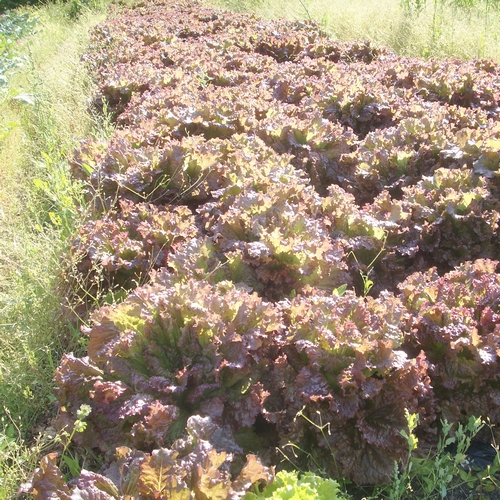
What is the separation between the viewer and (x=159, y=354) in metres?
2.63

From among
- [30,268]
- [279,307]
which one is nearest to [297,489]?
[279,307]

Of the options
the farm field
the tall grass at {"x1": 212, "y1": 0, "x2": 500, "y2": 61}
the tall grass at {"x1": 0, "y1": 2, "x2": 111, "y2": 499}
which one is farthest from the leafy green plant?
the tall grass at {"x1": 212, "y1": 0, "x2": 500, "y2": 61}

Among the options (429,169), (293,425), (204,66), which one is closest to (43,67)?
(204,66)

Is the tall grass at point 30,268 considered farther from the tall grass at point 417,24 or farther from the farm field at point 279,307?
the tall grass at point 417,24

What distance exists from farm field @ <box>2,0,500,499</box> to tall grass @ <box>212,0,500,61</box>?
4548 millimetres

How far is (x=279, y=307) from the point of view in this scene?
2871mm

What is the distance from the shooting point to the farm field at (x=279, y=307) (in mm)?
2449

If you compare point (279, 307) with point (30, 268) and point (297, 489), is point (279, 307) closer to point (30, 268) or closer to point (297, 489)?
point (297, 489)

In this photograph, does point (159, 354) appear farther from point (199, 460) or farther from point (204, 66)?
point (204, 66)

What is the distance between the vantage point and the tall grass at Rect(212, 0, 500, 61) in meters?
9.45

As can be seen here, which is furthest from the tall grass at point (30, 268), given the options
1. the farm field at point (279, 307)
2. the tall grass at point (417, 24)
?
the tall grass at point (417, 24)

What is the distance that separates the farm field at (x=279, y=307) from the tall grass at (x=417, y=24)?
4548 millimetres

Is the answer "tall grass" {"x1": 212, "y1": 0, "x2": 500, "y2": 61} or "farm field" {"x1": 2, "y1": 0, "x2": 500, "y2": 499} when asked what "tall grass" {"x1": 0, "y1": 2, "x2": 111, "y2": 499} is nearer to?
"farm field" {"x1": 2, "y1": 0, "x2": 500, "y2": 499}

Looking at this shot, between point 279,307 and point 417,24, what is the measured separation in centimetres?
970
